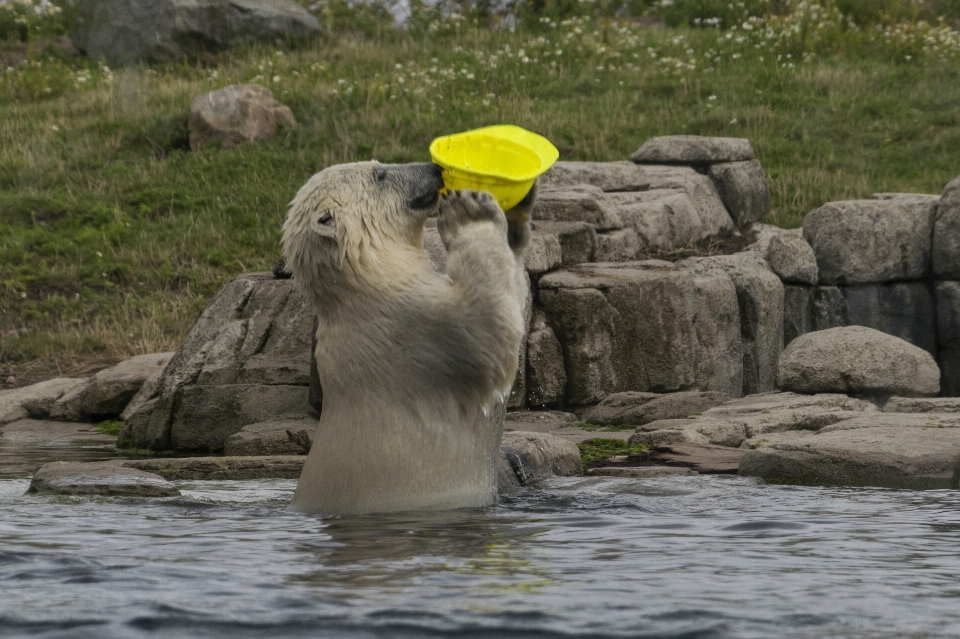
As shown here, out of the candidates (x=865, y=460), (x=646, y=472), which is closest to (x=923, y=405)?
(x=865, y=460)

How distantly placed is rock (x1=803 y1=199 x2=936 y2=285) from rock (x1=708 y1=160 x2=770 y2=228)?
1690 mm

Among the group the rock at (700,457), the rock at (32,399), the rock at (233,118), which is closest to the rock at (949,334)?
the rock at (700,457)

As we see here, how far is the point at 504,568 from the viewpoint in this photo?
3.76 m

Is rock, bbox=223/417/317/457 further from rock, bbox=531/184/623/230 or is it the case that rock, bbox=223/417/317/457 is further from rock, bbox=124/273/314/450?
rock, bbox=531/184/623/230

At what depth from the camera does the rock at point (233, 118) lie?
1944cm

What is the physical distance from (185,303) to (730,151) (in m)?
6.79

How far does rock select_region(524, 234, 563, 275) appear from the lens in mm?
10688

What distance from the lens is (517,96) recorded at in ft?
68.1

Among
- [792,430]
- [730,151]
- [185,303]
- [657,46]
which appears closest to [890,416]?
[792,430]

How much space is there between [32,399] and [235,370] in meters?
2.88

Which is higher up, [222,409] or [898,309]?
[898,309]

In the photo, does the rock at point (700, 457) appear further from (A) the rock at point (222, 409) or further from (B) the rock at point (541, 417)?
(A) the rock at point (222, 409)

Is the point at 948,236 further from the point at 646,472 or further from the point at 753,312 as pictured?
the point at 646,472

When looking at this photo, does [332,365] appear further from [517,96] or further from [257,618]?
[517,96]
